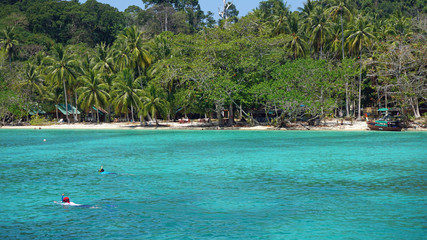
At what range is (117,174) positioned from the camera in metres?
25.5

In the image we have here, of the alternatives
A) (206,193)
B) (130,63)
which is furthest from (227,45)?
(206,193)

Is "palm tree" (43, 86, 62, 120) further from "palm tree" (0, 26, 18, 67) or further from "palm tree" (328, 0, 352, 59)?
"palm tree" (328, 0, 352, 59)

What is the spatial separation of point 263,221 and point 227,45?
156ft

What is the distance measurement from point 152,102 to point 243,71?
14556 mm

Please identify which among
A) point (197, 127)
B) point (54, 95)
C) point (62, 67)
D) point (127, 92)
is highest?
point (62, 67)

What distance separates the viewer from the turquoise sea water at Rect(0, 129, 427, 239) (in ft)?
47.2

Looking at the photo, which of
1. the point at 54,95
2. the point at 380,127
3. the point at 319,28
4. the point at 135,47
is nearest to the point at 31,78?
the point at 54,95

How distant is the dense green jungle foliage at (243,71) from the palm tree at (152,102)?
0.18 metres

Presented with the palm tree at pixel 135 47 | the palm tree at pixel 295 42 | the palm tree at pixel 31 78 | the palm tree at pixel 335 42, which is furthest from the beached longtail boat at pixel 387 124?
the palm tree at pixel 31 78

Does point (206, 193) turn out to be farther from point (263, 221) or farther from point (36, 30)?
point (36, 30)

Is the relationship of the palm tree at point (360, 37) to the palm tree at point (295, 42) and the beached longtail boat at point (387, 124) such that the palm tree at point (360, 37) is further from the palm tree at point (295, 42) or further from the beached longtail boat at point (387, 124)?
the beached longtail boat at point (387, 124)

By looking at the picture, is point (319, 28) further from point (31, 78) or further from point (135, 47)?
point (31, 78)

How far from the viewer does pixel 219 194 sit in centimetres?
1966

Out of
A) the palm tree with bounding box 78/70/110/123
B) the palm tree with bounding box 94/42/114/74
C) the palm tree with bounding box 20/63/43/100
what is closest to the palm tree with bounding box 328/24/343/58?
the palm tree with bounding box 78/70/110/123
